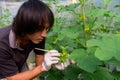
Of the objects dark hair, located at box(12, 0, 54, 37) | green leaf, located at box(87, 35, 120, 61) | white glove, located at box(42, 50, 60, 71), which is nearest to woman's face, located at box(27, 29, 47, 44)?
dark hair, located at box(12, 0, 54, 37)

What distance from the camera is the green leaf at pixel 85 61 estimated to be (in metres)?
1.40

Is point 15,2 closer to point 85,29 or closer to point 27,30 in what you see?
point 27,30

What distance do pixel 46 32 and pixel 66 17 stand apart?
1.17 m

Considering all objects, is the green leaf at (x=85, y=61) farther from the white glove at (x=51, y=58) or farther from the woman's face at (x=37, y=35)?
the woman's face at (x=37, y=35)

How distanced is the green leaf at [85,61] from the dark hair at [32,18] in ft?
1.17

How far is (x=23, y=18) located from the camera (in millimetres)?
1735

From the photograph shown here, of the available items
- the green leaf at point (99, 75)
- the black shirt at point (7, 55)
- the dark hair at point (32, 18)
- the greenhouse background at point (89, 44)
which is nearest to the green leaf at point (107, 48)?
the greenhouse background at point (89, 44)

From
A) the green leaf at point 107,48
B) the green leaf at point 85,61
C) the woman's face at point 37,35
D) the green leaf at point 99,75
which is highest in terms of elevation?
the green leaf at point 107,48

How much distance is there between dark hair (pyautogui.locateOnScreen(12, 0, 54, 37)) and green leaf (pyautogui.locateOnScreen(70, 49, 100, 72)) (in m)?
0.36

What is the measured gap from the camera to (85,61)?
1.42 metres

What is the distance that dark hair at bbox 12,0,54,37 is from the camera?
1713 mm

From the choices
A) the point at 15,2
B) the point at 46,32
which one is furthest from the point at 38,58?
the point at 15,2

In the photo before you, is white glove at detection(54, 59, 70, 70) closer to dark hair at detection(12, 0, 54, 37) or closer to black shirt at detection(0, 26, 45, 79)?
dark hair at detection(12, 0, 54, 37)

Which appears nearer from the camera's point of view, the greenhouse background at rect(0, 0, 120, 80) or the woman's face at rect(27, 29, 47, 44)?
the greenhouse background at rect(0, 0, 120, 80)
